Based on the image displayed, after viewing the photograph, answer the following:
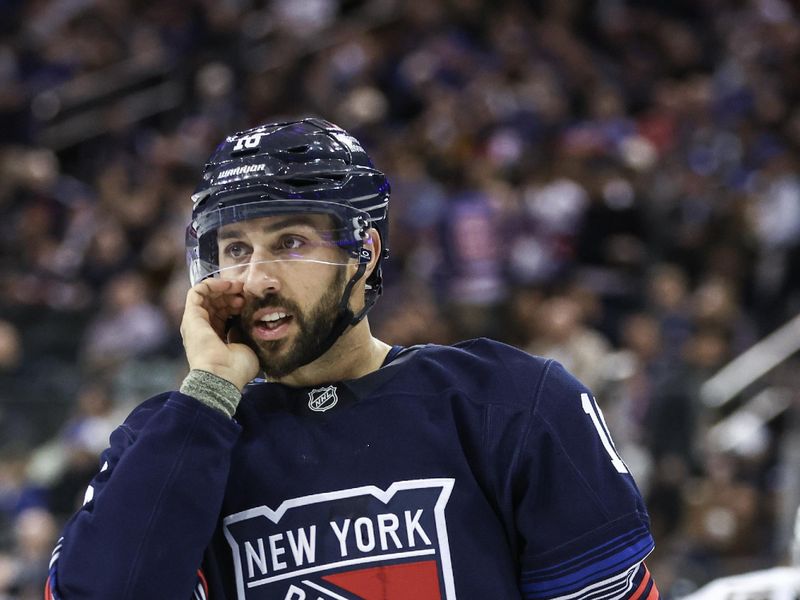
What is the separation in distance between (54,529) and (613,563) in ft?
14.6

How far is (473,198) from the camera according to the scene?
7.50 m

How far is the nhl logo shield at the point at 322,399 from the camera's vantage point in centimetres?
204

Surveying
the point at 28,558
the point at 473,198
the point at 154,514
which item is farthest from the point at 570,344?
the point at 154,514

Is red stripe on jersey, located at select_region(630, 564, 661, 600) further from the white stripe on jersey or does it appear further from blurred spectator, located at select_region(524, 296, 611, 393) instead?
blurred spectator, located at select_region(524, 296, 611, 393)

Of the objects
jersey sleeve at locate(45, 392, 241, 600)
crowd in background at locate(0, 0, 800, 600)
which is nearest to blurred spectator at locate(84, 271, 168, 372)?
crowd in background at locate(0, 0, 800, 600)

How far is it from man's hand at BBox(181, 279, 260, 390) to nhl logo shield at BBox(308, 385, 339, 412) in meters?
0.11

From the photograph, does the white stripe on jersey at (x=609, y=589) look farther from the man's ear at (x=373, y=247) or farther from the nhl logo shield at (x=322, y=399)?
the man's ear at (x=373, y=247)

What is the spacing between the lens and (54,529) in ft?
19.4

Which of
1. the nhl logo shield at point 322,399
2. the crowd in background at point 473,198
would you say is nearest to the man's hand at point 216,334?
the nhl logo shield at point 322,399

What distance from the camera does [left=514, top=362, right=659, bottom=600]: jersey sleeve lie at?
1.90 m

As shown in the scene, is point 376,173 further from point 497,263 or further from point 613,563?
Answer: point 497,263

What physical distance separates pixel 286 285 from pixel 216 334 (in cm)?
13

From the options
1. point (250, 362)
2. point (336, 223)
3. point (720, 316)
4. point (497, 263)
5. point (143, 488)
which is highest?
point (497, 263)

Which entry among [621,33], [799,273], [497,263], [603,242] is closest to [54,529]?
[497,263]
